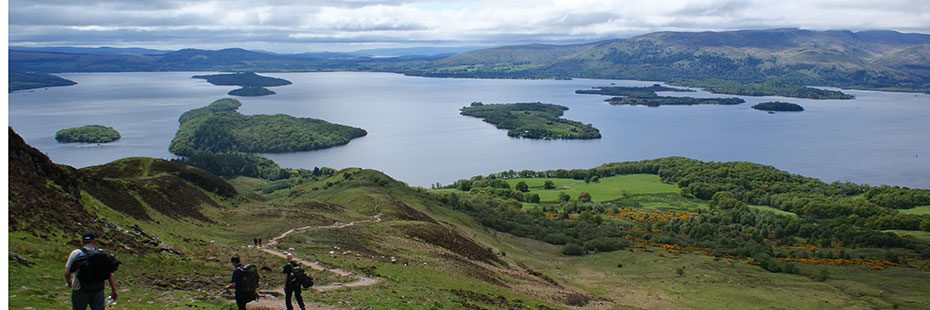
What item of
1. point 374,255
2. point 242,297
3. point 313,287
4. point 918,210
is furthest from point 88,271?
point 918,210

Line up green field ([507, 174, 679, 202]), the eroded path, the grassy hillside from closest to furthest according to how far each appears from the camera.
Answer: the eroded path
the grassy hillside
green field ([507, 174, 679, 202])

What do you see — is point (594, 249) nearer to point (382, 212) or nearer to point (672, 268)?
point (672, 268)

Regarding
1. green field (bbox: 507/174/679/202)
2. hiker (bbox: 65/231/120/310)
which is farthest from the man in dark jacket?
green field (bbox: 507/174/679/202)

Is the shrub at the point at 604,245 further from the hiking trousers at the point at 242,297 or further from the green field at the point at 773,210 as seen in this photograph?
the hiking trousers at the point at 242,297

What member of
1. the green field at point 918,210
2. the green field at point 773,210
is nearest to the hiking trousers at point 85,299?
the green field at point 773,210

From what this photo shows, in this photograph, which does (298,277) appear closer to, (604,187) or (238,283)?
(238,283)

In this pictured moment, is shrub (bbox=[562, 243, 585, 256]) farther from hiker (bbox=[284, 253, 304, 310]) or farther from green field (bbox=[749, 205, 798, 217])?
hiker (bbox=[284, 253, 304, 310])

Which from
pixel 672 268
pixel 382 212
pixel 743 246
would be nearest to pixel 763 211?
pixel 743 246
